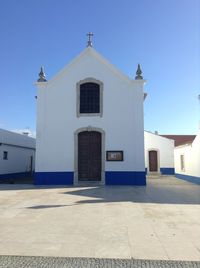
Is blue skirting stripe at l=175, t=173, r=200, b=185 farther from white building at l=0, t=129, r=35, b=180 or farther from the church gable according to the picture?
white building at l=0, t=129, r=35, b=180

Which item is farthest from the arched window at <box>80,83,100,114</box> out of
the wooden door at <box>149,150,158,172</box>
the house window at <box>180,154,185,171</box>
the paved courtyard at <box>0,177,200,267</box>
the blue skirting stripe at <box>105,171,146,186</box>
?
the wooden door at <box>149,150,158,172</box>

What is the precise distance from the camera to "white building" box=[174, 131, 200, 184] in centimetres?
1894

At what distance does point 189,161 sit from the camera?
68.5 ft

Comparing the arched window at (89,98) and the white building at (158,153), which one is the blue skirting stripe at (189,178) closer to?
the white building at (158,153)

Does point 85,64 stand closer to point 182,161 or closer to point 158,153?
point 182,161

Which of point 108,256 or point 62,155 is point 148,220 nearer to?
point 108,256

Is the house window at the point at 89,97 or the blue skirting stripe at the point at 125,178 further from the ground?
the house window at the point at 89,97

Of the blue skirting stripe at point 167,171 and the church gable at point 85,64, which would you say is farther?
the blue skirting stripe at point 167,171

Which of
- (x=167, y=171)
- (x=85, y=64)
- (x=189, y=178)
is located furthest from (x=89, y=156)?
(x=167, y=171)

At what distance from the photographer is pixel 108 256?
487 cm

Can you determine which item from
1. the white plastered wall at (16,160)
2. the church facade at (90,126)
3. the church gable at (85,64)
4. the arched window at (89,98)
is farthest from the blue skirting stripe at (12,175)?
the arched window at (89,98)

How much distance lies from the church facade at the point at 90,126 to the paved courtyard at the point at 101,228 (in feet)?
19.3

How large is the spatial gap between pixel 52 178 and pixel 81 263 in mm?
12372

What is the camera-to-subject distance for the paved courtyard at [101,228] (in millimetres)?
5121
